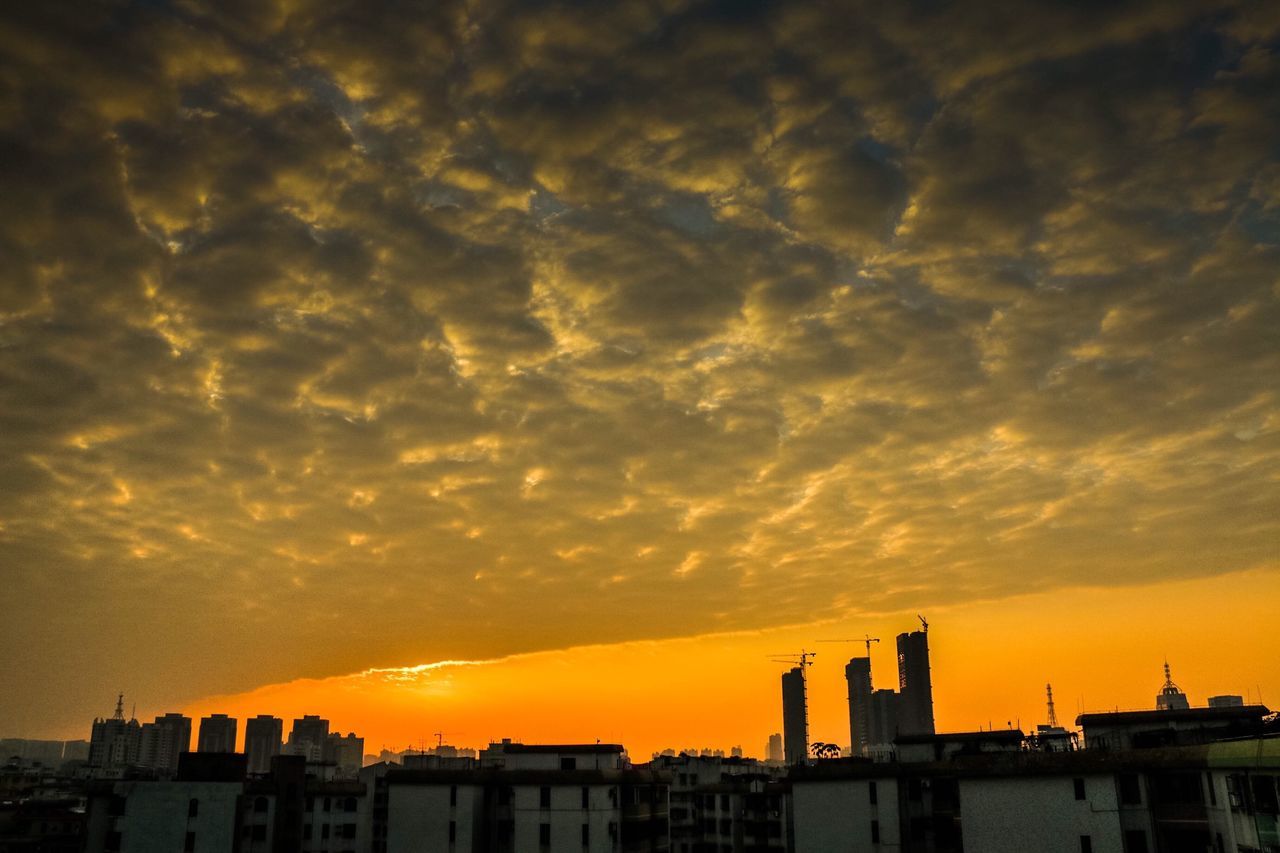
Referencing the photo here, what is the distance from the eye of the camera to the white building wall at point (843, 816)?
69.8 meters

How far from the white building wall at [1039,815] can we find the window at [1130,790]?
47cm

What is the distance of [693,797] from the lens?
127 m

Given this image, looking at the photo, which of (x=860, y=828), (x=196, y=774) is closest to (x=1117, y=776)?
(x=860, y=828)

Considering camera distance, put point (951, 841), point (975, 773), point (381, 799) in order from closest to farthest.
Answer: point (975, 773)
point (951, 841)
point (381, 799)

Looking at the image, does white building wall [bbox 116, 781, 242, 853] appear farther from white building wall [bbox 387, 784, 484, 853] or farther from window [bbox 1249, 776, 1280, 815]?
window [bbox 1249, 776, 1280, 815]

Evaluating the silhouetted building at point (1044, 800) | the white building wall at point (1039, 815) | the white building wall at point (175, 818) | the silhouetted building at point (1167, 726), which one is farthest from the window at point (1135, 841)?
the white building wall at point (175, 818)

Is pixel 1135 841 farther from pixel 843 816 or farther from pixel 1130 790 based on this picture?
pixel 843 816

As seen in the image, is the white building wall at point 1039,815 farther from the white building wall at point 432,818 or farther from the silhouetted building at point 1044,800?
the white building wall at point 432,818

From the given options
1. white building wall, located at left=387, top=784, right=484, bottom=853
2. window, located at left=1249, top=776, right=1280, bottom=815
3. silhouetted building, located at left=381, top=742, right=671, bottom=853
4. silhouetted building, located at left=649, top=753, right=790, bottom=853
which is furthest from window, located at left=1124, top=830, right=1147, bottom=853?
silhouetted building, located at left=649, top=753, right=790, bottom=853

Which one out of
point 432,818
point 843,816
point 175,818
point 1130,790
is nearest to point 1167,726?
point 1130,790

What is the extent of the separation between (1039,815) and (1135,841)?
206 inches

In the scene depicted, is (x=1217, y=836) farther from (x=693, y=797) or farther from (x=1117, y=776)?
(x=693, y=797)

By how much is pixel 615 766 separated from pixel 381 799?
181 ft

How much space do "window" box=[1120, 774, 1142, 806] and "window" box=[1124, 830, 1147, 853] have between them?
1469mm
